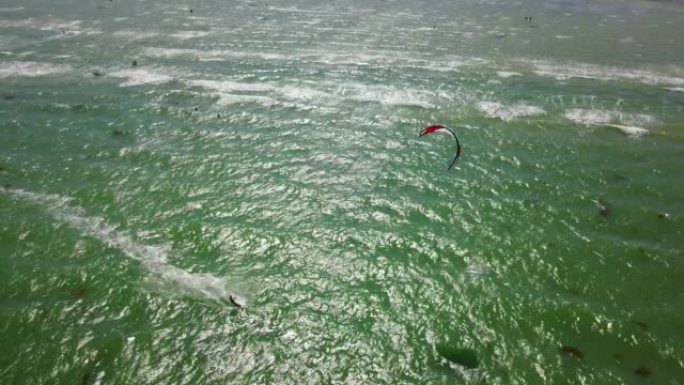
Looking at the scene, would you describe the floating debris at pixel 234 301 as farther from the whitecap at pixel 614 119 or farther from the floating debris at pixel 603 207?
the whitecap at pixel 614 119

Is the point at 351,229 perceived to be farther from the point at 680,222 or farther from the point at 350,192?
the point at 680,222

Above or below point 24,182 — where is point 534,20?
above

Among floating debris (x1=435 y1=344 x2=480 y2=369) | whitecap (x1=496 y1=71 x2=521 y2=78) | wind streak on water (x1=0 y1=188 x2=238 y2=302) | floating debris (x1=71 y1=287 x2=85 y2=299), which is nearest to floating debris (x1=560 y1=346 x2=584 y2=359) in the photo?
floating debris (x1=435 y1=344 x2=480 y2=369)

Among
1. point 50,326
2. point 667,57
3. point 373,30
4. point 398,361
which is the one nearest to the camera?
point 398,361

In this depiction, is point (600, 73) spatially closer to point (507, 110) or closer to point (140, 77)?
point (507, 110)

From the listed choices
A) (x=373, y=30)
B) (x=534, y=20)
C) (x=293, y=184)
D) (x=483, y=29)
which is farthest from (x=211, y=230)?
(x=534, y=20)
